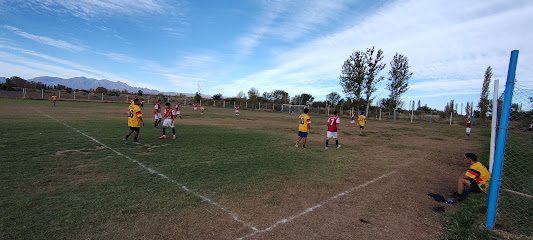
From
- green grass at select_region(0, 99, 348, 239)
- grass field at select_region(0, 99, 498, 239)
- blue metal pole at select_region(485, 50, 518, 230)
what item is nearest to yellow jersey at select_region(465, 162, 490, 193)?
grass field at select_region(0, 99, 498, 239)

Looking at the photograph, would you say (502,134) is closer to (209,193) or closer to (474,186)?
(474,186)

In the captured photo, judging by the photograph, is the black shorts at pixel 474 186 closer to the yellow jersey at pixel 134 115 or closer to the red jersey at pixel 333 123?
the red jersey at pixel 333 123

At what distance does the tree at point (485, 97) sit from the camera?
30.8 metres

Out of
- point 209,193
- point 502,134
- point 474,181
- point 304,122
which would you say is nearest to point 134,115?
point 209,193

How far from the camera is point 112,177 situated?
218 inches

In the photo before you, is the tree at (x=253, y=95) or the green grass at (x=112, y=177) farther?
the tree at (x=253, y=95)

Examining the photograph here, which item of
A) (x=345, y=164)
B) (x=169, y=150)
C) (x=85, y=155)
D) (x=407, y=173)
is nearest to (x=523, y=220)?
(x=407, y=173)

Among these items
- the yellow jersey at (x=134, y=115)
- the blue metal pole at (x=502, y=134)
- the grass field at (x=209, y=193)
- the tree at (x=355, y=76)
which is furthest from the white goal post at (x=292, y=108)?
the blue metal pole at (x=502, y=134)

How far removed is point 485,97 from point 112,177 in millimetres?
42934

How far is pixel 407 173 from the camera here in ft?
23.2

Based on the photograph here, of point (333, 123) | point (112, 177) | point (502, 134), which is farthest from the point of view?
point (333, 123)

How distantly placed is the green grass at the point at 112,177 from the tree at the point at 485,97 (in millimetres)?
32810

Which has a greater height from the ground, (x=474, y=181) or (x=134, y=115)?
(x=134, y=115)

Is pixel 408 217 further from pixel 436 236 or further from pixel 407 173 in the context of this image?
pixel 407 173
